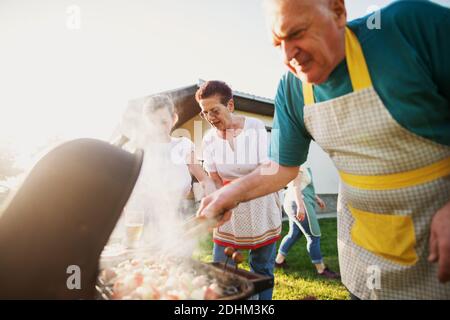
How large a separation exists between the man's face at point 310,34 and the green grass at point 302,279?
354 centimetres

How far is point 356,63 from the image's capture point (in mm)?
1529

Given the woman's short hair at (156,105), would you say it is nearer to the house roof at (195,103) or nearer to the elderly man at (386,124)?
the elderly man at (386,124)

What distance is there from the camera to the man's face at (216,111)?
3416 millimetres

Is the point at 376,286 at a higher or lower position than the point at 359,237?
lower

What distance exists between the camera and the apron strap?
1510 millimetres

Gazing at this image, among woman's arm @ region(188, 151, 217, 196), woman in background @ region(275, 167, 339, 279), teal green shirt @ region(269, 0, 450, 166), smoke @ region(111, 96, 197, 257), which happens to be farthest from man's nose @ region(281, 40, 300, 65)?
woman in background @ region(275, 167, 339, 279)

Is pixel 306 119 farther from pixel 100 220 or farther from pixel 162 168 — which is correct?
pixel 162 168

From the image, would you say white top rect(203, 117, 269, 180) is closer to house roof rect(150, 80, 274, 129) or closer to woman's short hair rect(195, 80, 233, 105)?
woman's short hair rect(195, 80, 233, 105)

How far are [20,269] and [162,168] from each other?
8.71 ft

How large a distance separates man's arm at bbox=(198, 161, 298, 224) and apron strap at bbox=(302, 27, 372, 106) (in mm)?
753

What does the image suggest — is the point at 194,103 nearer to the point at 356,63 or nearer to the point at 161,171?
the point at 161,171

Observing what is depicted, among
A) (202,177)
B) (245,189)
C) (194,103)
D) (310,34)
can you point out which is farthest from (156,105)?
(194,103)
